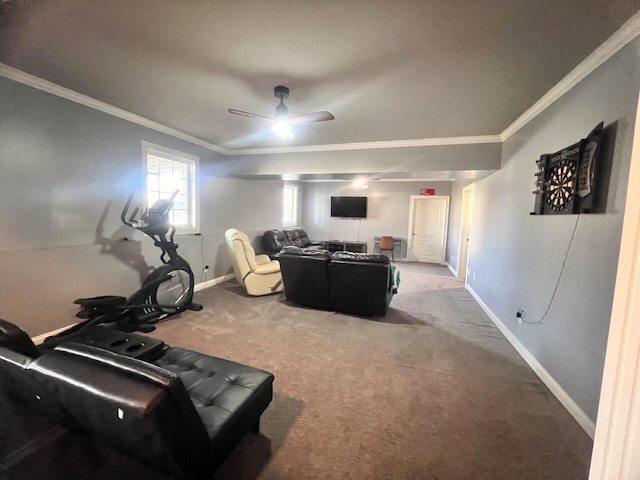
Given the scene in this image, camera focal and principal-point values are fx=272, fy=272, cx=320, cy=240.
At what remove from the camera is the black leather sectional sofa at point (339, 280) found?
3438 mm

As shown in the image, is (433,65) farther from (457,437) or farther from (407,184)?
(407,184)

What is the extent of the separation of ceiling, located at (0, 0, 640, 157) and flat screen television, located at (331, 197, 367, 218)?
5.19 m

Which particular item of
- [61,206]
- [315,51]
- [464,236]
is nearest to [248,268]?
A: [61,206]

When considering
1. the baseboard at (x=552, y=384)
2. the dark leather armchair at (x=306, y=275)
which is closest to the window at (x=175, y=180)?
the dark leather armchair at (x=306, y=275)

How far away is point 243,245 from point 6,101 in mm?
2805

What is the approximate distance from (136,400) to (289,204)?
744 centimetres

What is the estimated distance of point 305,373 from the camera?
237 cm

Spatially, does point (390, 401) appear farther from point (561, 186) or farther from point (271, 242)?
point (271, 242)

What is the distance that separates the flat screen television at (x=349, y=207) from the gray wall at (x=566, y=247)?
16.0 feet

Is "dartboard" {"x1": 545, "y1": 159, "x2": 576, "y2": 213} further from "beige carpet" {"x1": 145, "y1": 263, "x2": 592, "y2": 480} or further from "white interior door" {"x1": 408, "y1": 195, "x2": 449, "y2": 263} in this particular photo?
"white interior door" {"x1": 408, "y1": 195, "x2": 449, "y2": 263}

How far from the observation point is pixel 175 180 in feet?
14.4

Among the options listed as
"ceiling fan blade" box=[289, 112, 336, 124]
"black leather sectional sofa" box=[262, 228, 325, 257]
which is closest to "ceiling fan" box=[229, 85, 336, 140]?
"ceiling fan blade" box=[289, 112, 336, 124]

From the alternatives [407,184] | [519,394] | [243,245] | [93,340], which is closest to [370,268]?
[519,394]

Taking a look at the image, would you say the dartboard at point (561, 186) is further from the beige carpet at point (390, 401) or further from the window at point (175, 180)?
the window at point (175, 180)
